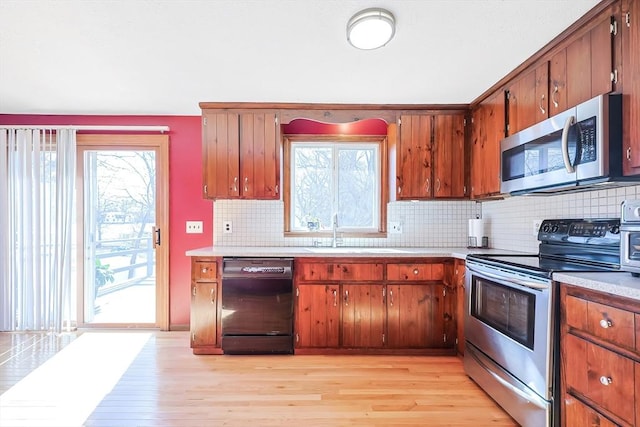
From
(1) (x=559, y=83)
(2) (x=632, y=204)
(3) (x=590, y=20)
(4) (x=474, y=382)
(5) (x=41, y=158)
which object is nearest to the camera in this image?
(2) (x=632, y=204)

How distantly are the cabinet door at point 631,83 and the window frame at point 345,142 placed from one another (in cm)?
195

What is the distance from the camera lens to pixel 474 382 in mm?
2297

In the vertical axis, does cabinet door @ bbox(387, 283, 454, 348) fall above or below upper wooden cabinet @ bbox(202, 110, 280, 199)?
below

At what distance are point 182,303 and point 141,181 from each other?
4.41ft

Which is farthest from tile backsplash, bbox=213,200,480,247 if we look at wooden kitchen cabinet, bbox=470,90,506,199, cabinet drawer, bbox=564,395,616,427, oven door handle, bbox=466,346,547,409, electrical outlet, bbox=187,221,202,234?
cabinet drawer, bbox=564,395,616,427

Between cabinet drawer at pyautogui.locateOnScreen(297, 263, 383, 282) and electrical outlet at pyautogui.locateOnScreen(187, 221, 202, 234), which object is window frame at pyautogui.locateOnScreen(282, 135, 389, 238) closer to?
cabinet drawer at pyautogui.locateOnScreen(297, 263, 383, 282)

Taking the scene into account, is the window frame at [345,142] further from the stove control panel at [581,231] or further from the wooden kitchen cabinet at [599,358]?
the wooden kitchen cabinet at [599,358]

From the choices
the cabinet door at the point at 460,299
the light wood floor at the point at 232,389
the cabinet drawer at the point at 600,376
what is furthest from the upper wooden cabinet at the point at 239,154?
the cabinet drawer at the point at 600,376

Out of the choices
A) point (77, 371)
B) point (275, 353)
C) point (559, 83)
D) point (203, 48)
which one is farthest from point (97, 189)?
point (559, 83)

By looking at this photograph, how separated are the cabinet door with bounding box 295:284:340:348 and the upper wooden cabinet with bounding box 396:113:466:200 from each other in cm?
113

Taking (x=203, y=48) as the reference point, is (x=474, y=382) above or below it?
below

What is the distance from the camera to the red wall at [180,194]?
11.0 ft

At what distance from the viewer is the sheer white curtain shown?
10.4 ft

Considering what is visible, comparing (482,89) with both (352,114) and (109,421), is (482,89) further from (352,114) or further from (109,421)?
(109,421)
